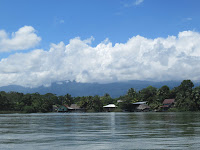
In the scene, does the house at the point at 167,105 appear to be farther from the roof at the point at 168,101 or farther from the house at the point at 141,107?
the house at the point at 141,107

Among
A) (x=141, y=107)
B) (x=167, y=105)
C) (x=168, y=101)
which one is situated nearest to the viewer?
(x=167, y=105)

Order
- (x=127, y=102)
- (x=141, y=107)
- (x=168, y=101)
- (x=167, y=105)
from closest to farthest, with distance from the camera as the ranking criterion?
(x=167, y=105) → (x=168, y=101) → (x=141, y=107) → (x=127, y=102)

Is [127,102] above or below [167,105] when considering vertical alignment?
above

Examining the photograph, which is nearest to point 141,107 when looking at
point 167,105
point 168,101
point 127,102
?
point 127,102

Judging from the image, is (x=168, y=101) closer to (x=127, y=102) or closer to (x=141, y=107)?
(x=141, y=107)

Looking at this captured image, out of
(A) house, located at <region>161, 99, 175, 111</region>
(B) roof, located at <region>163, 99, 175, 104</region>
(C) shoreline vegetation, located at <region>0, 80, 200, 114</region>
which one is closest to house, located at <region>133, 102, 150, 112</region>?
(C) shoreline vegetation, located at <region>0, 80, 200, 114</region>

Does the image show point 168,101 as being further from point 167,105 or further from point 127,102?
point 127,102

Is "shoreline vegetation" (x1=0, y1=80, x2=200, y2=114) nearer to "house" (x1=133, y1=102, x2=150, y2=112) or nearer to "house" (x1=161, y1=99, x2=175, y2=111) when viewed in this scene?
"house" (x1=133, y1=102, x2=150, y2=112)

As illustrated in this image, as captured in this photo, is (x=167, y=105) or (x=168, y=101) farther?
(x=168, y=101)

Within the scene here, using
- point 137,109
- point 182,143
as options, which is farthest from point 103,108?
point 182,143

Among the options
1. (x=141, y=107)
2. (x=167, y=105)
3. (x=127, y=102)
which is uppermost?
(x=127, y=102)

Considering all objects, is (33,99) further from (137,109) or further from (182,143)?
(182,143)

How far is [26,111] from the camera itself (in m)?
150

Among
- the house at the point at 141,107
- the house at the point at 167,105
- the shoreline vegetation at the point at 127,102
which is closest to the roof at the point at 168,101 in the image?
the house at the point at 167,105
